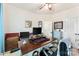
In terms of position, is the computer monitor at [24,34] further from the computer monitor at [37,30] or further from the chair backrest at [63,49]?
the chair backrest at [63,49]

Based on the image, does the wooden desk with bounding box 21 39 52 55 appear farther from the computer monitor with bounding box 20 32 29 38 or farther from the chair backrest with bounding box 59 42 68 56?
the chair backrest with bounding box 59 42 68 56

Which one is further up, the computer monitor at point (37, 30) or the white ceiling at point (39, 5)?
the white ceiling at point (39, 5)

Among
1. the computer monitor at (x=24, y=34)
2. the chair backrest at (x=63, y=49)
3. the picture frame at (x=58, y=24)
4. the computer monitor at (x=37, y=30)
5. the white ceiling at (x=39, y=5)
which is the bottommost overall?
the chair backrest at (x=63, y=49)

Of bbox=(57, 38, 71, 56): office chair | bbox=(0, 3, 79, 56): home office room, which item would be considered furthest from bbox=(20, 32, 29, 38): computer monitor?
bbox=(57, 38, 71, 56): office chair

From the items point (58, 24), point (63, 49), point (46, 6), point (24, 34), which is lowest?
point (63, 49)

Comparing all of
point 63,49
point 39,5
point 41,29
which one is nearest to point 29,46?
point 41,29

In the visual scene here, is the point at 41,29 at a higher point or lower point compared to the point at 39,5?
lower

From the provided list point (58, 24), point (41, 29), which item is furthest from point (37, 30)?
point (58, 24)

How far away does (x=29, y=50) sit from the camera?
1926mm

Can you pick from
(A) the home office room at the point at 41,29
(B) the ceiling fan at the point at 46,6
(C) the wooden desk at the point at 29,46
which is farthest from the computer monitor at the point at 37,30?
(B) the ceiling fan at the point at 46,6

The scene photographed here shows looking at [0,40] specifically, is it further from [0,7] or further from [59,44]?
[59,44]

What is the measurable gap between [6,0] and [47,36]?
0.72 meters

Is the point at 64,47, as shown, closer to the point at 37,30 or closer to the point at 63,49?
the point at 63,49

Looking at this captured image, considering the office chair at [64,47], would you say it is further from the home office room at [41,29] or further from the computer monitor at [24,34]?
the computer monitor at [24,34]
